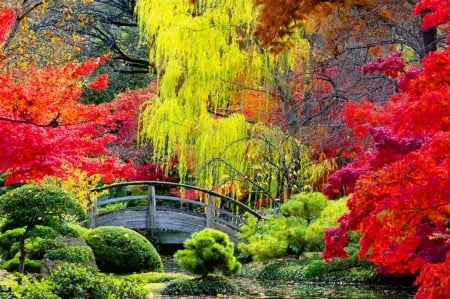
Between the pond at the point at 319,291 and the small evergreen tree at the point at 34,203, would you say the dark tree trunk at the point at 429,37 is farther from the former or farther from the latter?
the small evergreen tree at the point at 34,203

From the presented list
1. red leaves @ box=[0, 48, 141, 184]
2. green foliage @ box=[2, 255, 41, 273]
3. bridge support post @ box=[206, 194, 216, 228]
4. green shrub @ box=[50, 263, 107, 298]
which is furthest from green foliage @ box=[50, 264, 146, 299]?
bridge support post @ box=[206, 194, 216, 228]

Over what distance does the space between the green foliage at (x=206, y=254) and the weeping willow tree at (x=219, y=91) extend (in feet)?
14.4

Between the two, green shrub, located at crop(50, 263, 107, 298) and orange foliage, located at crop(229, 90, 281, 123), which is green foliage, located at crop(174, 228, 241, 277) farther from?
orange foliage, located at crop(229, 90, 281, 123)

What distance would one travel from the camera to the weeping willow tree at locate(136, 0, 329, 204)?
16.2m

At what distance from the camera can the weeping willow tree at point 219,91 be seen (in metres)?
16.2

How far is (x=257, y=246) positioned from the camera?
15305mm

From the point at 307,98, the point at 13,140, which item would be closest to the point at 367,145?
the point at 307,98

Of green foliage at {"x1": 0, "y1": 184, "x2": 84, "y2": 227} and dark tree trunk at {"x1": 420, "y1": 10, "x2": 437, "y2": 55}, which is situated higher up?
dark tree trunk at {"x1": 420, "y1": 10, "x2": 437, "y2": 55}

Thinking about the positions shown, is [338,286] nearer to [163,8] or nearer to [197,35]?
[197,35]

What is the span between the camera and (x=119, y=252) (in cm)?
1401

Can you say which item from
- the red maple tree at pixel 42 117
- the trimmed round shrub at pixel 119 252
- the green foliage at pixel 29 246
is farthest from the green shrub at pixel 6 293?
the trimmed round shrub at pixel 119 252

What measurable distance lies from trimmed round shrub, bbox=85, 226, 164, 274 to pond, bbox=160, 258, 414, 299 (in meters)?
1.93

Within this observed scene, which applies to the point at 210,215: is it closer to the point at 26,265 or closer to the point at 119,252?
the point at 119,252

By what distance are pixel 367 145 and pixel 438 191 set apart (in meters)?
A: 8.26
